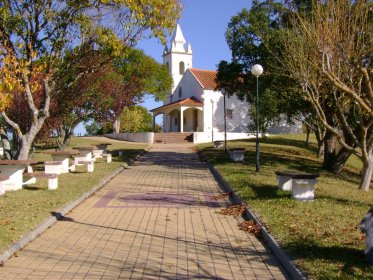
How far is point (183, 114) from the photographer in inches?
2051

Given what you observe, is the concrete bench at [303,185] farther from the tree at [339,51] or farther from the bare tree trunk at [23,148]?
the bare tree trunk at [23,148]

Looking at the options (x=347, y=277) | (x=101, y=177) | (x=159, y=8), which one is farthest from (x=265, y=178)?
(x=347, y=277)

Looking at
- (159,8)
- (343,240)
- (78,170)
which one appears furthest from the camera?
(78,170)

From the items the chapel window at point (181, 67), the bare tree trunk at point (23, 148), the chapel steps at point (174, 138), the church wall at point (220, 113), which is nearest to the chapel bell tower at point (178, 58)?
the chapel window at point (181, 67)

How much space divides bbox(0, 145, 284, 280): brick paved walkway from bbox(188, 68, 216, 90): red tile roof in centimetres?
3735

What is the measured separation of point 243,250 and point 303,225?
140 centimetres

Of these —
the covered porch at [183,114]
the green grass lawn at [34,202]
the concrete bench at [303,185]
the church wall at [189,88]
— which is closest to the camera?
the green grass lawn at [34,202]

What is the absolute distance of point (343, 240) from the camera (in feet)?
23.0

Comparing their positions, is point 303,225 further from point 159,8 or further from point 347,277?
point 159,8

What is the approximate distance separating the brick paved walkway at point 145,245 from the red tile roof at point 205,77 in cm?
3735

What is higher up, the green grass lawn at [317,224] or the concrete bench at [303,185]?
the concrete bench at [303,185]

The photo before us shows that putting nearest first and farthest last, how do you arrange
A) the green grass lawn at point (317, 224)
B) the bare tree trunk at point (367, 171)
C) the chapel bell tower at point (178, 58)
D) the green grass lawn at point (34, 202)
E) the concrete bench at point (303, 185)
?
the green grass lawn at point (317, 224), the green grass lawn at point (34, 202), the concrete bench at point (303, 185), the bare tree trunk at point (367, 171), the chapel bell tower at point (178, 58)

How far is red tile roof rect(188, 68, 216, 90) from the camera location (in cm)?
4916

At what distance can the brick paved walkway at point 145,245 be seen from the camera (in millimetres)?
6140
